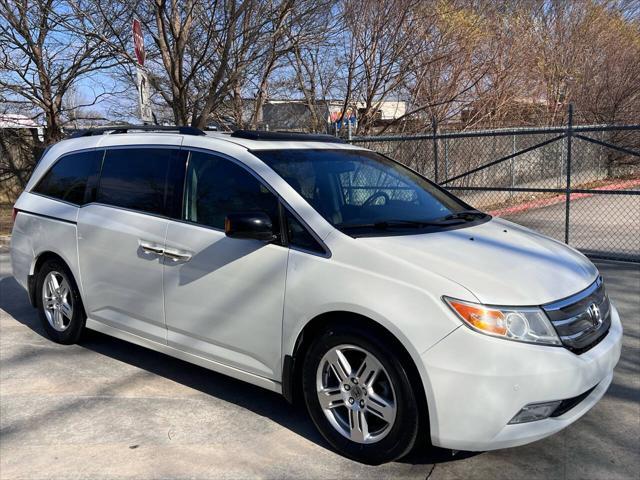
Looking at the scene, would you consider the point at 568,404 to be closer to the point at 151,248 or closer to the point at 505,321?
the point at 505,321

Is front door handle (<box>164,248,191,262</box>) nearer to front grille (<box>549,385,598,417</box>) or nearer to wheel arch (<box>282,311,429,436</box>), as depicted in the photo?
wheel arch (<box>282,311,429,436</box>)

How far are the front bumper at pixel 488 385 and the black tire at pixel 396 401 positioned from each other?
0.13 meters

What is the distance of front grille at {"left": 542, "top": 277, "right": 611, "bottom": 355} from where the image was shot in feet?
9.57

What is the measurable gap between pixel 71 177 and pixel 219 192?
1.82 m

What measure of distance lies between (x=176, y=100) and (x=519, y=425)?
9.33 meters

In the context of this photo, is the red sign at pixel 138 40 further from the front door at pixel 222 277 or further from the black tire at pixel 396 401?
the black tire at pixel 396 401

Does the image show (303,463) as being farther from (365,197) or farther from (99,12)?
(99,12)

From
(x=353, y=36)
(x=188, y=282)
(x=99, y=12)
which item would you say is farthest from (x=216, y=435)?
(x=353, y=36)

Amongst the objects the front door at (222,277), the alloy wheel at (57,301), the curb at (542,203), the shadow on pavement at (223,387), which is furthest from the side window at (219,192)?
the curb at (542,203)

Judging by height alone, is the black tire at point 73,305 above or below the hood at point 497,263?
below

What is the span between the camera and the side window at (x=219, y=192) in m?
3.65

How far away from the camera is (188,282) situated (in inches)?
150

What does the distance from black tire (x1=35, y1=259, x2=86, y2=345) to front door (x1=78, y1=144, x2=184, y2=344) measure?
21 centimetres

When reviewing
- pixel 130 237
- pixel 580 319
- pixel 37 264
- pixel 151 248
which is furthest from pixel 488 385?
pixel 37 264
